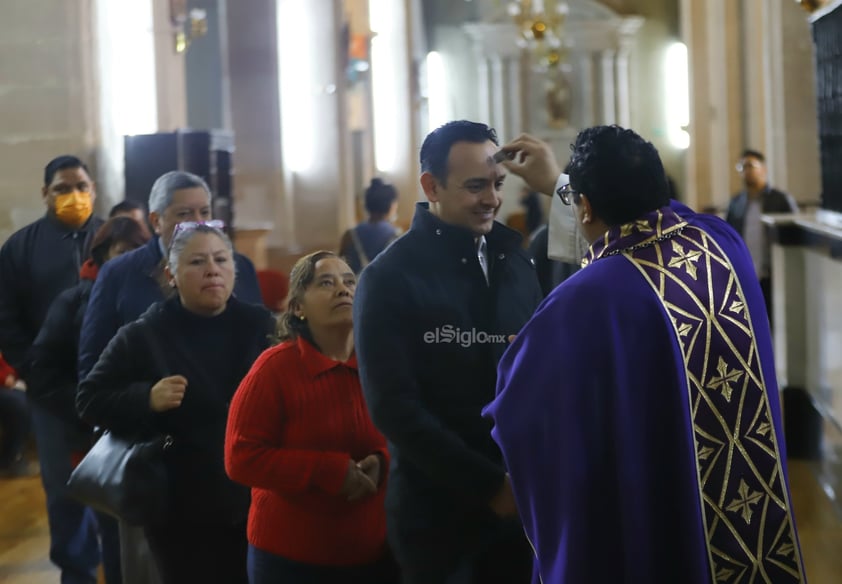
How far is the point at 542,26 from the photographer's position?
21.2 meters

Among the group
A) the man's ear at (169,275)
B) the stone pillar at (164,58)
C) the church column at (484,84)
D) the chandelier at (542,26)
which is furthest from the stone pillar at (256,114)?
the church column at (484,84)

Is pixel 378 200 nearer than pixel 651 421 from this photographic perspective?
No

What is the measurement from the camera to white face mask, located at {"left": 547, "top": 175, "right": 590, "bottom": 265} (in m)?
3.79

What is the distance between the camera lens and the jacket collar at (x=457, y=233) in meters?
3.37

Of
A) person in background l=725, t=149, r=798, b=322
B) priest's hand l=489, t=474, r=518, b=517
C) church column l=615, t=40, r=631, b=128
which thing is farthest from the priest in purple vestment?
church column l=615, t=40, r=631, b=128

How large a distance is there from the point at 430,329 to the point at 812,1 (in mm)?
5872

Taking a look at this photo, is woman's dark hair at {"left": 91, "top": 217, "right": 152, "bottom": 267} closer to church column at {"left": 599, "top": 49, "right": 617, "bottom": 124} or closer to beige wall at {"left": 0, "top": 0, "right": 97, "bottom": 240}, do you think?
beige wall at {"left": 0, "top": 0, "right": 97, "bottom": 240}

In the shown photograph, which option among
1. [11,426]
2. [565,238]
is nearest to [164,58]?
[11,426]

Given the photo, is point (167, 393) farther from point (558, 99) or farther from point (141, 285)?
point (558, 99)

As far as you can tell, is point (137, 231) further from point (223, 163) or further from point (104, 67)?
point (223, 163)

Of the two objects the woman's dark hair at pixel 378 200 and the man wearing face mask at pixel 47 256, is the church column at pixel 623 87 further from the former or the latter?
the man wearing face mask at pixel 47 256

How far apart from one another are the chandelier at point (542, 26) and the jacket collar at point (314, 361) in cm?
1807

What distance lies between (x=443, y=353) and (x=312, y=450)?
0.47 meters

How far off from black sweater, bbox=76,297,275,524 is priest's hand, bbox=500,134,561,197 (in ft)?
3.19
